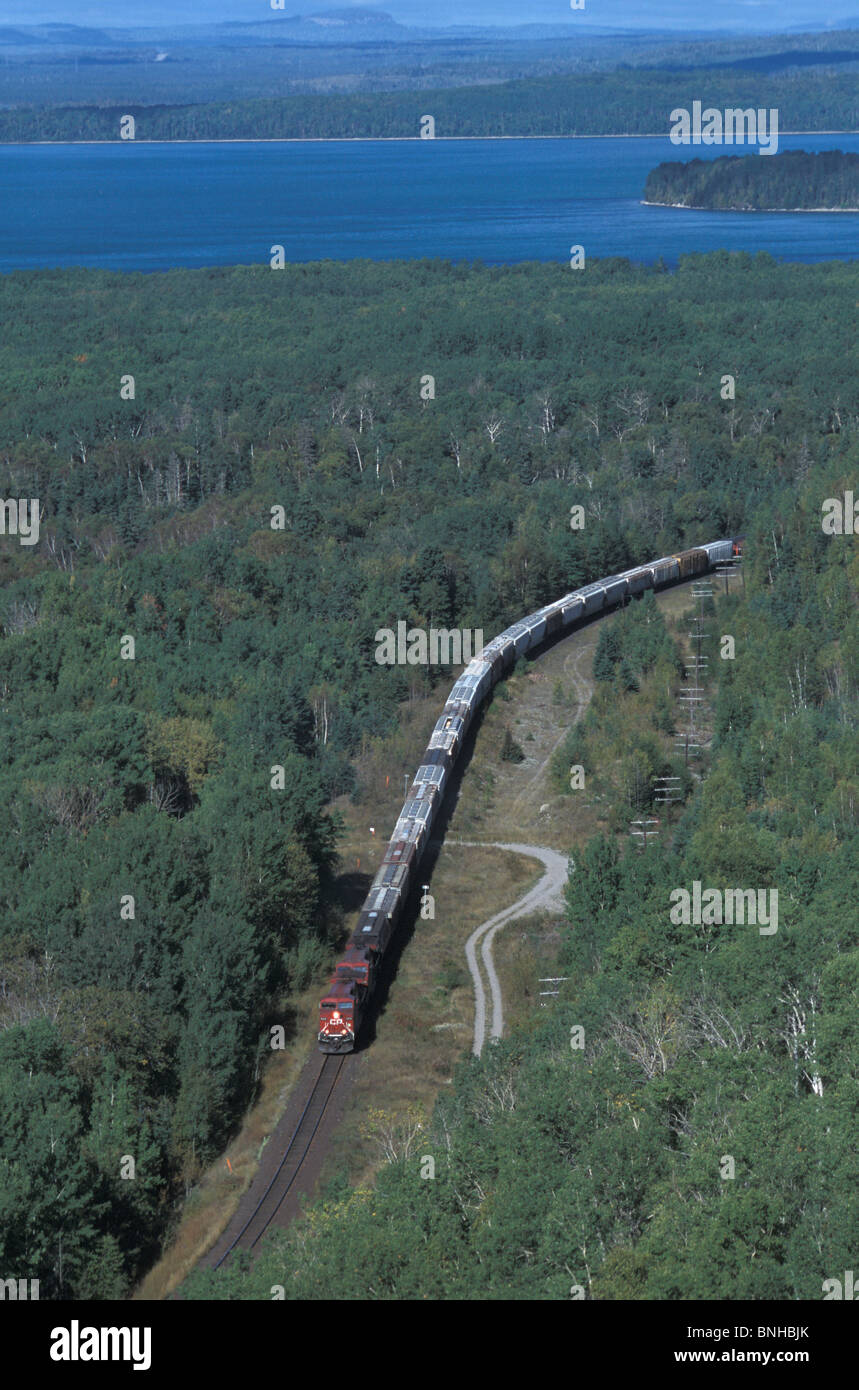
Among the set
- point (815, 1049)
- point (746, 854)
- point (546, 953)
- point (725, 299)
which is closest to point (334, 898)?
point (546, 953)

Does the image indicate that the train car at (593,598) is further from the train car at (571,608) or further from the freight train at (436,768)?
the train car at (571,608)

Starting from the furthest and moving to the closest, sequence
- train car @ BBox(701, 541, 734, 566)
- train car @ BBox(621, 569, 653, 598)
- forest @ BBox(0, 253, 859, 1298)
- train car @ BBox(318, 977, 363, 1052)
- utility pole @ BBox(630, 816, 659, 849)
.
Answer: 1. train car @ BBox(701, 541, 734, 566)
2. train car @ BBox(621, 569, 653, 598)
3. utility pole @ BBox(630, 816, 659, 849)
4. train car @ BBox(318, 977, 363, 1052)
5. forest @ BBox(0, 253, 859, 1298)

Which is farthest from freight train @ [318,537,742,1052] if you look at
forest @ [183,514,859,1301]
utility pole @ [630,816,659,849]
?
utility pole @ [630,816,659,849]

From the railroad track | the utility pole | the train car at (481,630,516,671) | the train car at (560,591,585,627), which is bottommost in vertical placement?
the railroad track

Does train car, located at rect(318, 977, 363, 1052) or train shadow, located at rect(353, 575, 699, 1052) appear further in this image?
train shadow, located at rect(353, 575, 699, 1052)

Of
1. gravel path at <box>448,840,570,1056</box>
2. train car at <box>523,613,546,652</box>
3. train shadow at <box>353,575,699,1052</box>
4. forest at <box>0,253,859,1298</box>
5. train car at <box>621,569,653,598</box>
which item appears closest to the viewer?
forest at <box>0,253,859,1298</box>

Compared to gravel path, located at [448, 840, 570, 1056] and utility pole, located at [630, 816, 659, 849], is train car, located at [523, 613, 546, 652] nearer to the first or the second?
gravel path, located at [448, 840, 570, 1056]

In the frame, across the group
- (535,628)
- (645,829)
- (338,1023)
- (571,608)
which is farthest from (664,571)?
(338,1023)

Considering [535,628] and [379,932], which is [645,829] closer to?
[379,932]
